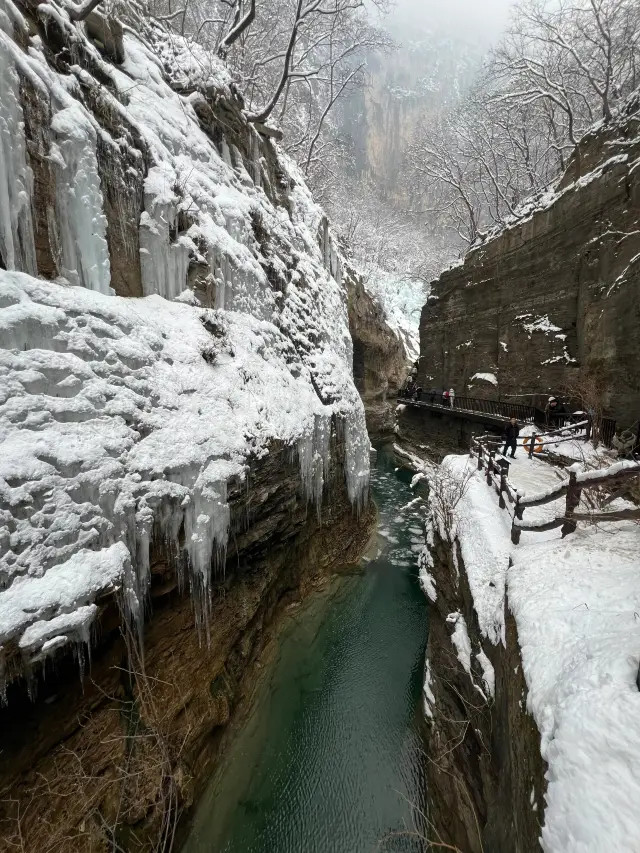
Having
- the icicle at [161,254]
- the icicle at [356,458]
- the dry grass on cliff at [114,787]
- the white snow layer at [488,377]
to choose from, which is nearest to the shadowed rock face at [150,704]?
the dry grass on cliff at [114,787]

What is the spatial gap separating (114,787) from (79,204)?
699cm

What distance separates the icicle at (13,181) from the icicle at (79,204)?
1.40 ft

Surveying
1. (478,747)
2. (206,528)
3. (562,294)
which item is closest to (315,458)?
(206,528)

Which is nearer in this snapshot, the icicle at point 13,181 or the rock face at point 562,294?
the icicle at point 13,181

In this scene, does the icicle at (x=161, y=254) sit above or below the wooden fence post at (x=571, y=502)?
above

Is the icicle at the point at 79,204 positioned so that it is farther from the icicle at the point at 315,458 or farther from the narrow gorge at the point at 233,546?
the icicle at the point at 315,458

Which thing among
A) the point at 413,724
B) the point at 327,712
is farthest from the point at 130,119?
the point at 413,724

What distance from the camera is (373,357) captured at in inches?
974

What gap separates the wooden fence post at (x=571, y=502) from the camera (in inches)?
175

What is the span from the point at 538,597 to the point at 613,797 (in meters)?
1.96

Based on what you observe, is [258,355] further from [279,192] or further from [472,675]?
[279,192]

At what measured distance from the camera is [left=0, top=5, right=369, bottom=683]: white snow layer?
326cm

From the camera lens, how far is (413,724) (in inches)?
233

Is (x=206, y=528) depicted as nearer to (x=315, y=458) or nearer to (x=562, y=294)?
(x=315, y=458)
